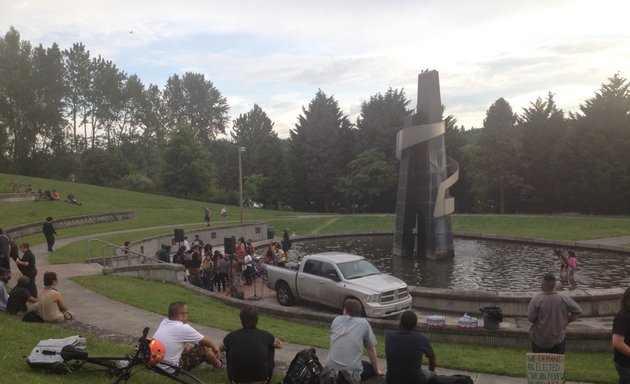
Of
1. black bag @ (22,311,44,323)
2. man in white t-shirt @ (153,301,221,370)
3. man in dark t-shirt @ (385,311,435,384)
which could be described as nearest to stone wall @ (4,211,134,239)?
black bag @ (22,311,44,323)

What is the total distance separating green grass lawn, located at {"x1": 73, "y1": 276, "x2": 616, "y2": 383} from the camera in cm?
979

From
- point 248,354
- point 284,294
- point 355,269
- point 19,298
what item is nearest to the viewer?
point 248,354

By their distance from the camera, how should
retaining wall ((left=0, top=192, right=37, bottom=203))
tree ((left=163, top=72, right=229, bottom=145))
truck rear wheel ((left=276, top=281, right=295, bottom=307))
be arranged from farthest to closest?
tree ((left=163, top=72, right=229, bottom=145))
retaining wall ((left=0, top=192, right=37, bottom=203))
truck rear wheel ((left=276, top=281, right=295, bottom=307))

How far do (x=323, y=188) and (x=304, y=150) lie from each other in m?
6.69

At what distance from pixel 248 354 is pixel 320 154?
63.6 metres

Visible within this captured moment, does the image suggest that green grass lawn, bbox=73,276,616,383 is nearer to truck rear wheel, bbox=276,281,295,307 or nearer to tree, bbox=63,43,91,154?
truck rear wheel, bbox=276,281,295,307

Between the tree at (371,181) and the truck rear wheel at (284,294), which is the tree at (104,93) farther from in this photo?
the truck rear wheel at (284,294)

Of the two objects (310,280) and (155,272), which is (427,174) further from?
(155,272)

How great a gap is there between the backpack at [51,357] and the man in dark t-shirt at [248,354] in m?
2.84

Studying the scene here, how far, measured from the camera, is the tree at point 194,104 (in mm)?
98625

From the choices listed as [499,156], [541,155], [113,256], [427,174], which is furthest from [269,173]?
[113,256]

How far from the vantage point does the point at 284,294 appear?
58.5 ft

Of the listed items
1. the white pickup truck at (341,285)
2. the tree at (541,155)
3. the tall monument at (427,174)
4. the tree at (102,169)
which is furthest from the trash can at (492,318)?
the tree at (102,169)

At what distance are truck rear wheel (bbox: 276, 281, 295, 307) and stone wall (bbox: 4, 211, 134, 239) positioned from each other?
17498mm
